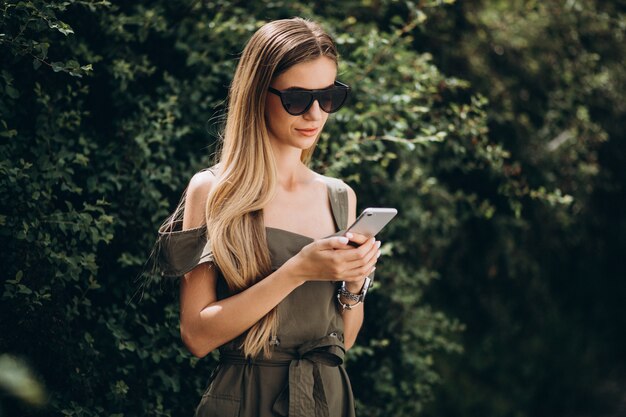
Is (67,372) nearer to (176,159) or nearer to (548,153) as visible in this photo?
(176,159)

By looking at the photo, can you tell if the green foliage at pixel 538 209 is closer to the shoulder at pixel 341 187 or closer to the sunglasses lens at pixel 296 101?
the shoulder at pixel 341 187

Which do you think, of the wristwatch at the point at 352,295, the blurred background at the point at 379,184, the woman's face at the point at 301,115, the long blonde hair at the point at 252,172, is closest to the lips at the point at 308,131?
the woman's face at the point at 301,115

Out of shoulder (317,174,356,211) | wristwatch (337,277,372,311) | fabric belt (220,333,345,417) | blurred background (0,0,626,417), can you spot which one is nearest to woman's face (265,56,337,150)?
shoulder (317,174,356,211)

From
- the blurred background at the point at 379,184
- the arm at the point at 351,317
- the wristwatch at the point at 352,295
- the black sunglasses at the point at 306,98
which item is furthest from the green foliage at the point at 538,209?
the black sunglasses at the point at 306,98

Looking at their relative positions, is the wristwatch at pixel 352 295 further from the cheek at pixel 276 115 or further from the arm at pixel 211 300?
the cheek at pixel 276 115

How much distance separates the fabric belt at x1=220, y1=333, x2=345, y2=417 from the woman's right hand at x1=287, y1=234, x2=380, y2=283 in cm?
25

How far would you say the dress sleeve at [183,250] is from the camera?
2.11 metres

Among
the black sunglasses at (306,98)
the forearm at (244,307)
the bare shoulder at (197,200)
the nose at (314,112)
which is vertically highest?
the black sunglasses at (306,98)

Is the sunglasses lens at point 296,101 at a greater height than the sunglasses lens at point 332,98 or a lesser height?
greater

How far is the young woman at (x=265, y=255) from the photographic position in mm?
2057

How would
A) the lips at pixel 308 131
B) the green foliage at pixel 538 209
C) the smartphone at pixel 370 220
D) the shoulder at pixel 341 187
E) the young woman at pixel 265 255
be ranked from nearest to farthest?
1. the smartphone at pixel 370 220
2. the young woman at pixel 265 255
3. the lips at pixel 308 131
4. the shoulder at pixel 341 187
5. the green foliage at pixel 538 209

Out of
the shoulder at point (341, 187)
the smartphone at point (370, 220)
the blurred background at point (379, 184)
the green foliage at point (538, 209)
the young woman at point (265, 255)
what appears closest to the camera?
the smartphone at point (370, 220)

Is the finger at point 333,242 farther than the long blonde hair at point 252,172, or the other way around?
the long blonde hair at point 252,172

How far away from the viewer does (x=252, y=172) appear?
84.4 inches
